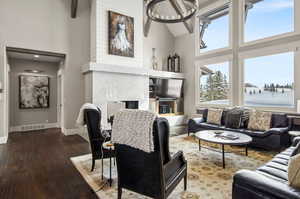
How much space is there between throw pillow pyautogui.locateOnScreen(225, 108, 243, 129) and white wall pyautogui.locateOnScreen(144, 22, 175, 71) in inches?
151

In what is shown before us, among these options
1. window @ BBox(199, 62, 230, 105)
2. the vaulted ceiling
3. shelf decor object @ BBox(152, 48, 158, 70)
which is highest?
the vaulted ceiling

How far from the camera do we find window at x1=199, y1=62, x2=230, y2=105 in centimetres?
602

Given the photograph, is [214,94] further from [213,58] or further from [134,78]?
[134,78]

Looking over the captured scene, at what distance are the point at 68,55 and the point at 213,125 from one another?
5180 millimetres

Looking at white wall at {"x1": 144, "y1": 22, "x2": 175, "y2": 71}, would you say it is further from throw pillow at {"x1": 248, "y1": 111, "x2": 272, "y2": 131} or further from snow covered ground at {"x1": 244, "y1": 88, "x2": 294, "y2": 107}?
throw pillow at {"x1": 248, "y1": 111, "x2": 272, "y2": 131}

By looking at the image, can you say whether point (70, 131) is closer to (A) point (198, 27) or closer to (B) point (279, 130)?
(B) point (279, 130)

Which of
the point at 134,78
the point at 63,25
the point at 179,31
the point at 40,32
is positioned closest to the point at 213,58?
the point at 179,31

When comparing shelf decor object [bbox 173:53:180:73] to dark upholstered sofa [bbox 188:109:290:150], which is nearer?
dark upholstered sofa [bbox 188:109:290:150]

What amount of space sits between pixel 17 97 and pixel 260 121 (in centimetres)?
808

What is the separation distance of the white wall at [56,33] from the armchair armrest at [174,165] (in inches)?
187

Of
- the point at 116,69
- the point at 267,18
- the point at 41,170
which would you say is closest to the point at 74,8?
the point at 116,69

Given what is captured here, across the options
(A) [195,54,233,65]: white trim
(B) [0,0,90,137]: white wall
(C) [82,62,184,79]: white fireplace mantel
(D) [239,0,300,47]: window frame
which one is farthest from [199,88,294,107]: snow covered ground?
(B) [0,0,90,137]: white wall

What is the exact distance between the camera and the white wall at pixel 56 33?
4820 mm

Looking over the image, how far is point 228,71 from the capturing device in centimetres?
582
